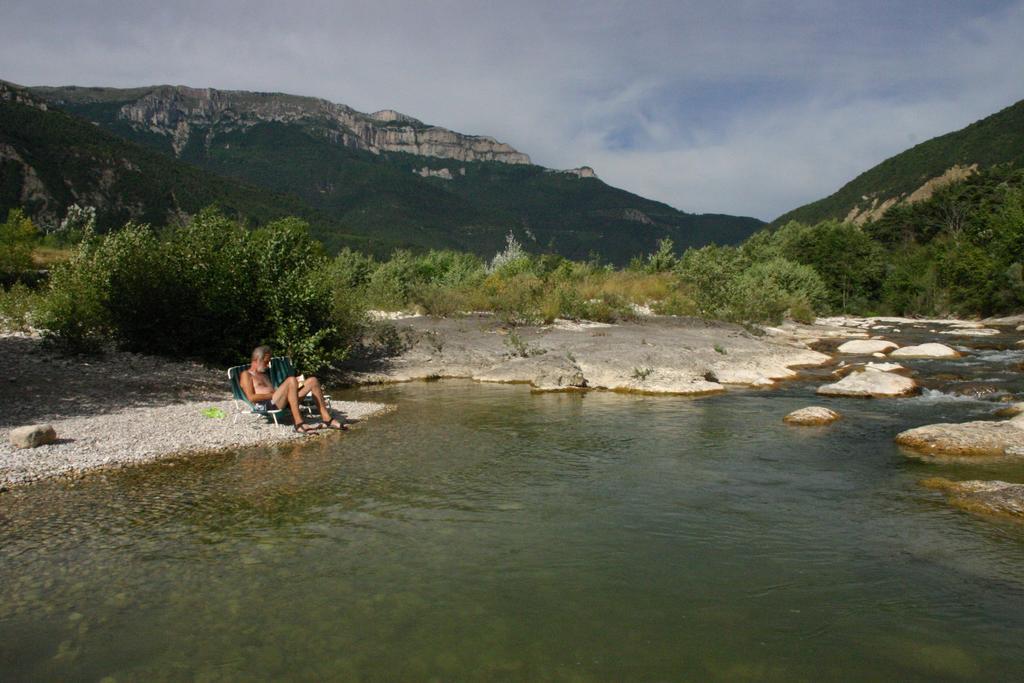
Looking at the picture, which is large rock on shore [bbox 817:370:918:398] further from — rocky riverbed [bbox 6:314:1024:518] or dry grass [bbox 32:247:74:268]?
dry grass [bbox 32:247:74:268]

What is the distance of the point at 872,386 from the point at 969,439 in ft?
21.5

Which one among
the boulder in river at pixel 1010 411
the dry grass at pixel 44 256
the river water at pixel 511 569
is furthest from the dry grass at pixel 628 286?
the dry grass at pixel 44 256

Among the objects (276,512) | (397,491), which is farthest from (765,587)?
(276,512)

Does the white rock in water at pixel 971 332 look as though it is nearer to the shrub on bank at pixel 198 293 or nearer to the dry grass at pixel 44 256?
the shrub on bank at pixel 198 293

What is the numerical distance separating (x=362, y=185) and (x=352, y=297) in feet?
595

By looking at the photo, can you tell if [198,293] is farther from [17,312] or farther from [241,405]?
[241,405]

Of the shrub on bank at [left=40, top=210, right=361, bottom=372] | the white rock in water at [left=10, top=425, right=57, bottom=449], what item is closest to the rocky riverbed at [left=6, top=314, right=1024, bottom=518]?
the white rock in water at [left=10, top=425, right=57, bottom=449]

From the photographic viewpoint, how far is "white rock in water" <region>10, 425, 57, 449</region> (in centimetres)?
999

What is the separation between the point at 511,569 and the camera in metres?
6.44

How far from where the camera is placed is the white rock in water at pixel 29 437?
393 inches

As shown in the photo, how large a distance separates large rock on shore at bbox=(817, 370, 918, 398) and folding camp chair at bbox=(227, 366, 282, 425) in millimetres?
14070

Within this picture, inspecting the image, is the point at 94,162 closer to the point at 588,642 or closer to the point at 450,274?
the point at 450,274

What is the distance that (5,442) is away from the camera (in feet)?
33.5

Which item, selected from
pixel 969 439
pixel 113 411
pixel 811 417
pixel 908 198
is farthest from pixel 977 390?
pixel 908 198
